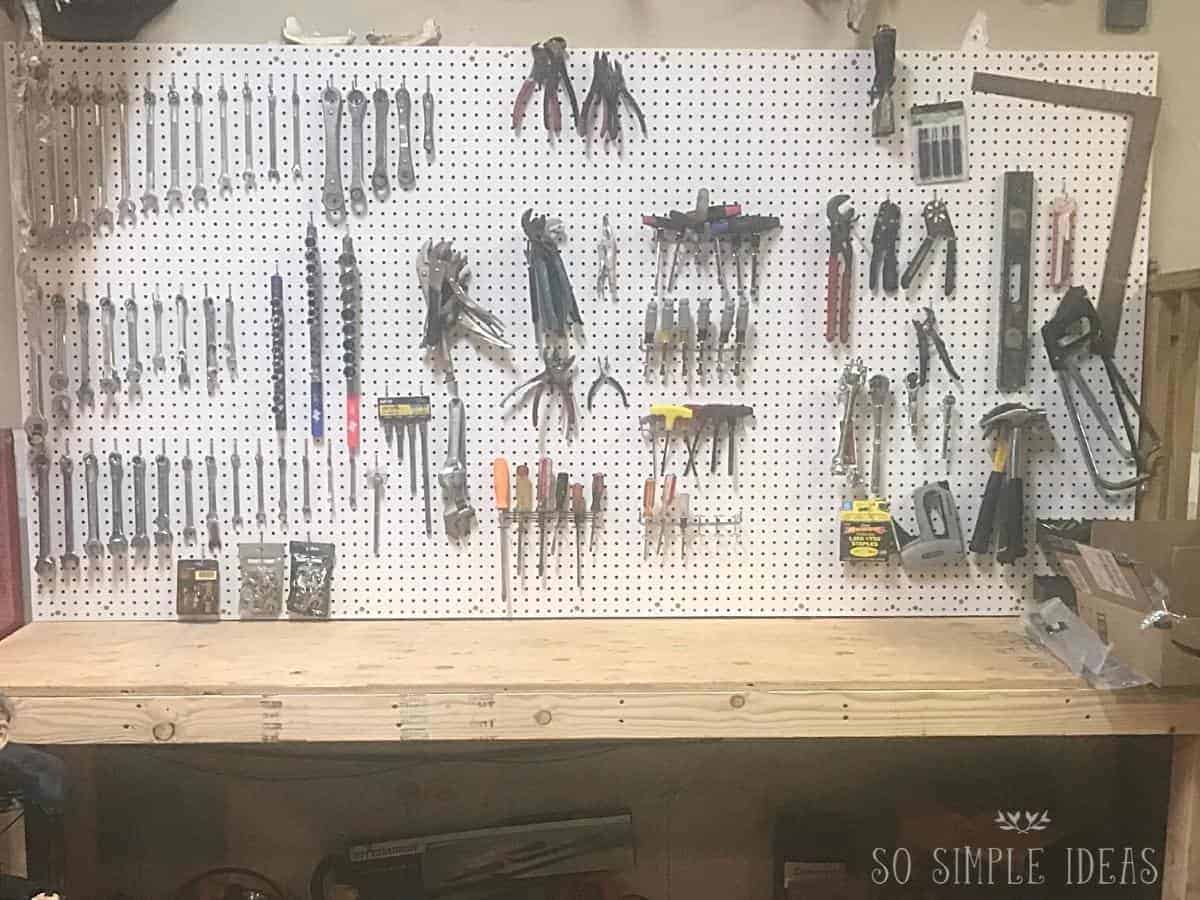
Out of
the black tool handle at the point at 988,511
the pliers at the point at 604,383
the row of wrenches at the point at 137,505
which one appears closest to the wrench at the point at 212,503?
the row of wrenches at the point at 137,505

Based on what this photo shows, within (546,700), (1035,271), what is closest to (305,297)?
(546,700)

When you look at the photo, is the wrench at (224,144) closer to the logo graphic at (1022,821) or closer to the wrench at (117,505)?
the wrench at (117,505)

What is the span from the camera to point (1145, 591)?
47.1 inches

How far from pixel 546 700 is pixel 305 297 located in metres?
0.73

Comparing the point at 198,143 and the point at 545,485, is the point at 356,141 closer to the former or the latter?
the point at 198,143

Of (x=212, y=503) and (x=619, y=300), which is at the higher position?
(x=619, y=300)

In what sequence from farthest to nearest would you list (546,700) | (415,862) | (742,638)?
(415,862), (742,638), (546,700)

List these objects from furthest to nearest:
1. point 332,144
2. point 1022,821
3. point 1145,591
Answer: point 1022,821, point 332,144, point 1145,591

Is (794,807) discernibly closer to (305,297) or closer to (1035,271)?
(1035,271)

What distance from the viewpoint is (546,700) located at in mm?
1242

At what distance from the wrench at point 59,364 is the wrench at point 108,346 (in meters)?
0.05

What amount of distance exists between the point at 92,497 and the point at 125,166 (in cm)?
51

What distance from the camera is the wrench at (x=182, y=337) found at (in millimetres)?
1541

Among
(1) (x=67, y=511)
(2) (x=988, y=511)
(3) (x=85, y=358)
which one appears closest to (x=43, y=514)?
(1) (x=67, y=511)
